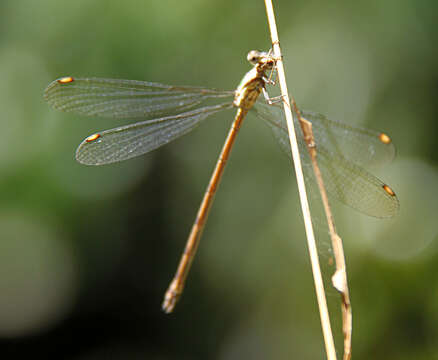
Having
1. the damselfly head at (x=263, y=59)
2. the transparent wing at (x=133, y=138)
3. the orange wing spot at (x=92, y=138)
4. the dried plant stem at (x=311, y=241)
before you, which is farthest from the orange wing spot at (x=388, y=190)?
the orange wing spot at (x=92, y=138)

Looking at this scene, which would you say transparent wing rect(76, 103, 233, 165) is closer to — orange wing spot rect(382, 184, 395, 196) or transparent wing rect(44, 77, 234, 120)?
transparent wing rect(44, 77, 234, 120)

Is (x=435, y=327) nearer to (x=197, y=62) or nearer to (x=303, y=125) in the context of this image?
(x=303, y=125)

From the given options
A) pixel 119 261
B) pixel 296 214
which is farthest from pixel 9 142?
pixel 296 214

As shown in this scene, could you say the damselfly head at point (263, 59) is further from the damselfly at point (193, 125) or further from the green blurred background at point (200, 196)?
the green blurred background at point (200, 196)

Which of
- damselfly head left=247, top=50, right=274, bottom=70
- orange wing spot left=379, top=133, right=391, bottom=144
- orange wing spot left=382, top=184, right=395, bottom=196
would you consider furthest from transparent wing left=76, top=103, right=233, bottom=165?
orange wing spot left=382, top=184, right=395, bottom=196

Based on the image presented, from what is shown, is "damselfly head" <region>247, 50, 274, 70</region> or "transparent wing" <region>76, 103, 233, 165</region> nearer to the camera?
"damselfly head" <region>247, 50, 274, 70</region>

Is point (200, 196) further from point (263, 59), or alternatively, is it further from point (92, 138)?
point (263, 59)
